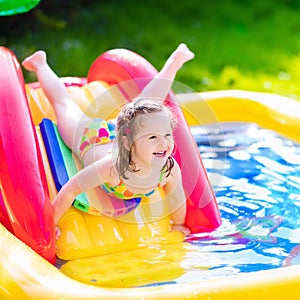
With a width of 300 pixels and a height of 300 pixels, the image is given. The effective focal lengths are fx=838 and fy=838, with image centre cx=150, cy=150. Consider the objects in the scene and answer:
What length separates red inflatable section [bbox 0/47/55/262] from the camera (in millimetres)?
2436

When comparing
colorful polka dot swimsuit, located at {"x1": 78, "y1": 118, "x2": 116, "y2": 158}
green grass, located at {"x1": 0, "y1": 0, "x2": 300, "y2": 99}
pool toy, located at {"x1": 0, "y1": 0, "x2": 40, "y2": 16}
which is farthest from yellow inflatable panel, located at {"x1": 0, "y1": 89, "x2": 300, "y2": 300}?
green grass, located at {"x1": 0, "y1": 0, "x2": 300, "y2": 99}

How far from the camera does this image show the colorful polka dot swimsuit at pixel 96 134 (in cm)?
267

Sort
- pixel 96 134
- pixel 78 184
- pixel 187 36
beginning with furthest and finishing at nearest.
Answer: pixel 187 36, pixel 96 134, pixel 78 184

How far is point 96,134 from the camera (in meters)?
2.68

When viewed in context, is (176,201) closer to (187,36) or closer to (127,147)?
(127,147)

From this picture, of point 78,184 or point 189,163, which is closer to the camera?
point 78,184

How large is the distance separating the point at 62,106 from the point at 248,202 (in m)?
0.72

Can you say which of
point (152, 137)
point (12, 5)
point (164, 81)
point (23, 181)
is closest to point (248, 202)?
point (164, 81)

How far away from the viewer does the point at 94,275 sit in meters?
2.38

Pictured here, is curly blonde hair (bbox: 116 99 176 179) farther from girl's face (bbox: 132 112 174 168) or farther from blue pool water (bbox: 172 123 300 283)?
blue pool water (bbox: 172 123 300 283)

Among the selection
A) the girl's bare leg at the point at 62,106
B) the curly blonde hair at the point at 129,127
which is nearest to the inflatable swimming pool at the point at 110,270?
the girl's bare leg at the point at 62,106

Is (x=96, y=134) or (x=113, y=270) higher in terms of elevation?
(x=96, y=134)

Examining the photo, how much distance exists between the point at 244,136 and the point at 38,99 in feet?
3.18

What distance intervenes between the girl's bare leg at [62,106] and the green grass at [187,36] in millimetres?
1863
